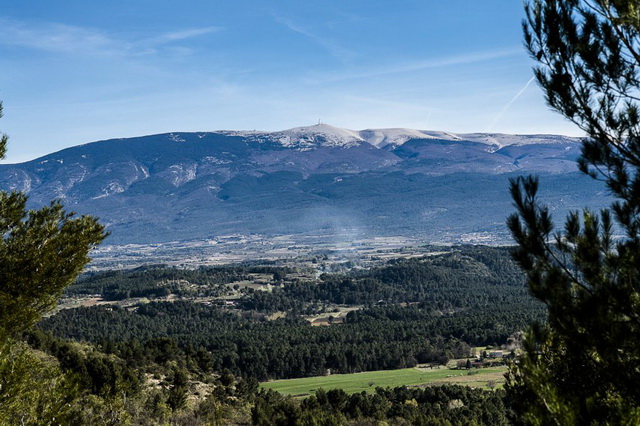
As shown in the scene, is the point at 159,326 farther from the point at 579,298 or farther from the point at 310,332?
the point at 579,298

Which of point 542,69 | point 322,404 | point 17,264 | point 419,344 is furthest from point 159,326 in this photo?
point 542,69

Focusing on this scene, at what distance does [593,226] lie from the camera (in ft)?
28.5

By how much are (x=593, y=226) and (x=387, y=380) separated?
2473 inches

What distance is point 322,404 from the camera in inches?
1658

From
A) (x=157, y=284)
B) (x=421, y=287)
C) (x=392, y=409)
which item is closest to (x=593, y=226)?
(x=392, y=409)

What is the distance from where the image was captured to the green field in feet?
207

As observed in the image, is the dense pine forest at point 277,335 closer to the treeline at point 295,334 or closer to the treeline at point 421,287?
the treeline at point 295,334

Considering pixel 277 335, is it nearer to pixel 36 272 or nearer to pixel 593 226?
pixel 36 272

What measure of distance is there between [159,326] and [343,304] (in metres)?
52.2

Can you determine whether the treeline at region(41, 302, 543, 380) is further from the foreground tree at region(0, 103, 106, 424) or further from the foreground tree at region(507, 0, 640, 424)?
the foreground tree at region(507, 0, 640, 424)

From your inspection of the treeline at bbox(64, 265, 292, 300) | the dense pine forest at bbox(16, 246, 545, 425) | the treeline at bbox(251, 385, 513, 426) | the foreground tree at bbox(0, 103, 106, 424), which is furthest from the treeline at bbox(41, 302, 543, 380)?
the foreground tree at bbox(0, 103, 106, 424)

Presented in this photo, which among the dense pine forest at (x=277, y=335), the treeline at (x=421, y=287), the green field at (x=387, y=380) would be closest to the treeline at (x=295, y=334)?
the dense pine forest at (x=277, y=335)

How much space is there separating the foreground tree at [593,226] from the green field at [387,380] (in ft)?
176

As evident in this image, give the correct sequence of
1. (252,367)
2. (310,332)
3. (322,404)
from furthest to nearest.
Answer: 1. (310,332)
2. (252,367)
3. (322,404)
